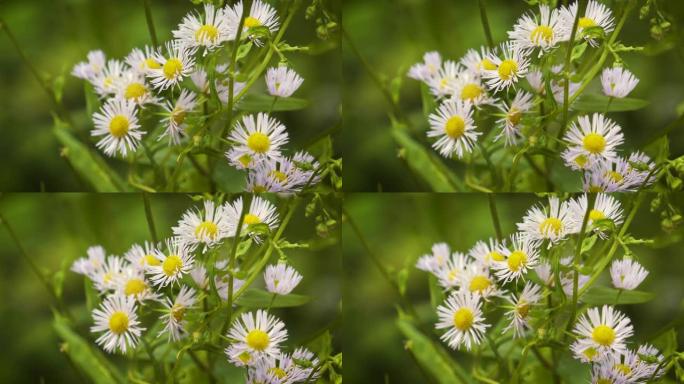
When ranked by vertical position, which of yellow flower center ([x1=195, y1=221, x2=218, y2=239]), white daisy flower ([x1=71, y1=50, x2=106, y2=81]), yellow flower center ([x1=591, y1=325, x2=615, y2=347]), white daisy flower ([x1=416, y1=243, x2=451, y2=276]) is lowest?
yellow flower center ([x1=591, y1=325, x2=615, y2=347])

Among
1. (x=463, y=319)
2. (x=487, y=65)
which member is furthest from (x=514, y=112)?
(x=463, y=319)

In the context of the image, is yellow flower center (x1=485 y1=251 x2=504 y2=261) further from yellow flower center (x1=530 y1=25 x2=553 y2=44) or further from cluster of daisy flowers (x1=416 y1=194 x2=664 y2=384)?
yellow flower center (x1=530 y1=25 x2=553 y2=44)

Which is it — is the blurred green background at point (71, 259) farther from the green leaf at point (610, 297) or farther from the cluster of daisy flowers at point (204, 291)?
the green leaf at point (610, 297)

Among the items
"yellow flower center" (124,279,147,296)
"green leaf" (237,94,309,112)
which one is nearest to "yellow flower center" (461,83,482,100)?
"green leaf" (237,94,309,112)

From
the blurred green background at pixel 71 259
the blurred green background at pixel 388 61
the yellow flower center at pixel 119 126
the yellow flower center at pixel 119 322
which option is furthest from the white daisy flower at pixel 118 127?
the blurred green background at pixel 388 61

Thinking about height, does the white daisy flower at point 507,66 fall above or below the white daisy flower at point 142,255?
above

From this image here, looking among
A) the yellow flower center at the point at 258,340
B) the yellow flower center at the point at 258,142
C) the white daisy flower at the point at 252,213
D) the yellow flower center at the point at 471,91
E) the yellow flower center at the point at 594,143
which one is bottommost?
the yellow flower center at the point at 258,340
